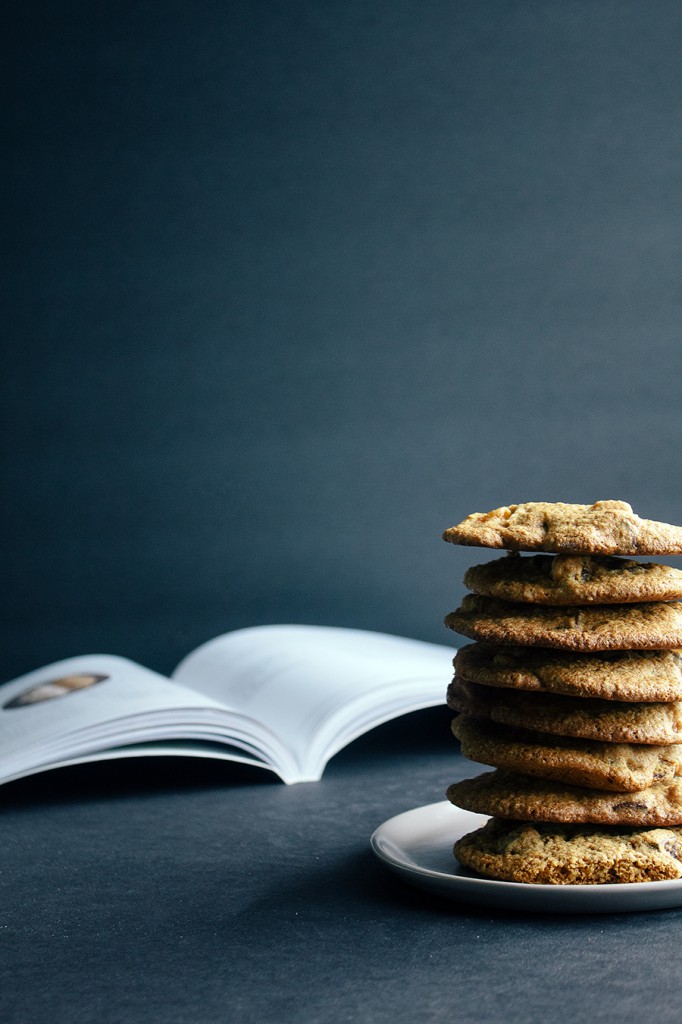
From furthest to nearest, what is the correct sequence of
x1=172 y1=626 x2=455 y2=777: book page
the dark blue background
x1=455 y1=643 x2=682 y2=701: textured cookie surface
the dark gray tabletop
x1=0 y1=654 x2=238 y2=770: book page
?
the dark blue background < x1=172 y1=626 x2=455 y2=777: book page < x1=0 y1=654 x2=238 y2=770: book page < x1=455 y1=643 x2=682 y2=701: textured cookie surface < the dark gray tabletop

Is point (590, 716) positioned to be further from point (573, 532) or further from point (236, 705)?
point (236, 705)

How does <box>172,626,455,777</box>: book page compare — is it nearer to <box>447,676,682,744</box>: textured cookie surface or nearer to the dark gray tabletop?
the dark gray tabletop

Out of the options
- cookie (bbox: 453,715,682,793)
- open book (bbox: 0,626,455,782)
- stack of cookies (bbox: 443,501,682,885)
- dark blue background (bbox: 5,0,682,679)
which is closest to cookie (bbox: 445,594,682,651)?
stack of cookies (bbox: 443,501,682,885)

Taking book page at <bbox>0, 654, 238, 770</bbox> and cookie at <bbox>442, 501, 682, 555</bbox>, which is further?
book page at <bbox>0, 654, 238, 770</bbox>

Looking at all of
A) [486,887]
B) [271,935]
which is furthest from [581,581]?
[271,935]

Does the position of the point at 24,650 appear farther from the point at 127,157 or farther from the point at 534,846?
the point at 534,846

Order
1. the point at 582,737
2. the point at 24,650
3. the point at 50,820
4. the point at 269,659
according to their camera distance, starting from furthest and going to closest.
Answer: the point at 24,650, the point at 269,659, the point at 50,820, the point at 582,737

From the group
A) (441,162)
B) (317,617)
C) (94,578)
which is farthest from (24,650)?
(441,162)
